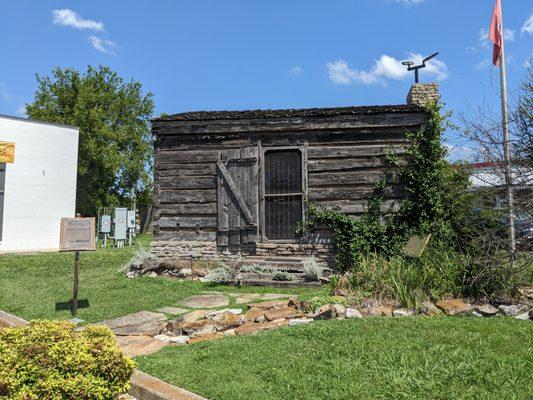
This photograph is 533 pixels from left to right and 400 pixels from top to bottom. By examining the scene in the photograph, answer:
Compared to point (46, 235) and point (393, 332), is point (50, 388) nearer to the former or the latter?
point (393, 332)

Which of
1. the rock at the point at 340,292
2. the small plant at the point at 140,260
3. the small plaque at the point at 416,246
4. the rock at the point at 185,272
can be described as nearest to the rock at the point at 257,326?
the rock at the point at 340,292

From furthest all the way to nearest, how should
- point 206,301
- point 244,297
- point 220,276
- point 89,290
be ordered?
point 220,276 → point 89,290 → point 244,297 → point 206,301

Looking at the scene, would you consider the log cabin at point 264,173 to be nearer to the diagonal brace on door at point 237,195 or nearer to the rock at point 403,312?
the diagonal brace on door at point 237,195

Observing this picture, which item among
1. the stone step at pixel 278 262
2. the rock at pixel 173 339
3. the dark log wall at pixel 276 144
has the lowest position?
the rock at pixel 173 339

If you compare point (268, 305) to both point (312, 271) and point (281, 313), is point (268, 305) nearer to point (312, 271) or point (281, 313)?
point (281, 313)

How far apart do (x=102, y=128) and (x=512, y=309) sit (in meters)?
37.6

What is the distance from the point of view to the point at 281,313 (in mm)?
6559

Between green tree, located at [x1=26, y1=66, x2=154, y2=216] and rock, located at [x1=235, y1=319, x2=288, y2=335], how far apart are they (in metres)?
35.2

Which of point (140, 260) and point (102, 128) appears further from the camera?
point (102, 128)

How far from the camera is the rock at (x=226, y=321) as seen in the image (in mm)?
6281

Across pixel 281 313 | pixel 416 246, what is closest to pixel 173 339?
pixel 281 313

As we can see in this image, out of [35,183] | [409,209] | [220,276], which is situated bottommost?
[220,276]

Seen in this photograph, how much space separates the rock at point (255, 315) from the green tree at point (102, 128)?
114 ft

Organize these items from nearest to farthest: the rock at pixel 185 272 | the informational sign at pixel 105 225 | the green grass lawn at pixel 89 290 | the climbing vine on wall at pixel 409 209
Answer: the green grass lawn at pixel 89 290 → the climbing vine on wall at pixel 409 209 → the rock at pixel 185 272 → the informational sign at pixel 105 225
